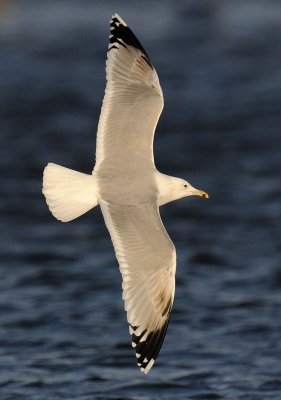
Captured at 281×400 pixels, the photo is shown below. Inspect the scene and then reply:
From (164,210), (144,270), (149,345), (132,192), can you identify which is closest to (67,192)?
(132,192)

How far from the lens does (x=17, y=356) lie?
8695mm

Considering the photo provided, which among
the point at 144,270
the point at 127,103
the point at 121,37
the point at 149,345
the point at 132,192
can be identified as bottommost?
the point at 149,345

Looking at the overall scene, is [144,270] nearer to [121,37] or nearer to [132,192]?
[132,192]

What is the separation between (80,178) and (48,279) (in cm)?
363

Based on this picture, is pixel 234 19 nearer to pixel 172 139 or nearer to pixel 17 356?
pixel 172 139

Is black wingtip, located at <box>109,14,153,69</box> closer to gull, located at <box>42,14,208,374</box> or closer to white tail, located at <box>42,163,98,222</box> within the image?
gull, located at <box>42,14,208,374</box>

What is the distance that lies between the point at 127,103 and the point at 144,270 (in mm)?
1053

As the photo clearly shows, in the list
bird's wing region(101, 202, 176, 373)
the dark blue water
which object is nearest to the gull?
bird's wing region(101, 202, 176, 373)

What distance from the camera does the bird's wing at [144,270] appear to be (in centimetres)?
674

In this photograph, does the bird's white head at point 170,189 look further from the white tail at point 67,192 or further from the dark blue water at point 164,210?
the dark blue water at point 164,210

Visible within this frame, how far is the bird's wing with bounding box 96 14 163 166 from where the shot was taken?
7.16 metres

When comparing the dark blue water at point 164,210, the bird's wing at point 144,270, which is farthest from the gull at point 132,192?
the dark blue water at point 164,210

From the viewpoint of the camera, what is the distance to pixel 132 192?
273 inches

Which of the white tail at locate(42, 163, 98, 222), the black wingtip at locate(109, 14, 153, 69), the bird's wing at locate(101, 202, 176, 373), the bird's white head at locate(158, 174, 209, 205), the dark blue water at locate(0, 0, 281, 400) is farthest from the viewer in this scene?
the dark blue water at locate(0, 0, 281, 400)
